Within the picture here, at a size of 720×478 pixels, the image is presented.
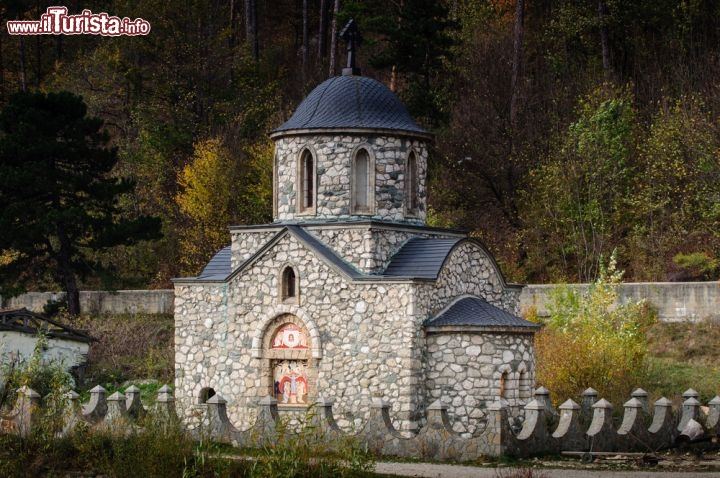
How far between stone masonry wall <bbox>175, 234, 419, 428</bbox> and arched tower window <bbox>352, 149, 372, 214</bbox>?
1590mm

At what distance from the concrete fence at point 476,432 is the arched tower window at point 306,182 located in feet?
15.1

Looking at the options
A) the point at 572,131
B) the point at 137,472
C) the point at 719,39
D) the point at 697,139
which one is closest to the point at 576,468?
the point at 137,472

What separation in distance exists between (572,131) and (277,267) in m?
20.0

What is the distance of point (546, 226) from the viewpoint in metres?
45.2

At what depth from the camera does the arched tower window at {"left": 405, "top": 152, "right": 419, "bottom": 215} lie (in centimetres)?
2875

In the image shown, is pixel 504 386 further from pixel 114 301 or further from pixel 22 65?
pixel 22 65

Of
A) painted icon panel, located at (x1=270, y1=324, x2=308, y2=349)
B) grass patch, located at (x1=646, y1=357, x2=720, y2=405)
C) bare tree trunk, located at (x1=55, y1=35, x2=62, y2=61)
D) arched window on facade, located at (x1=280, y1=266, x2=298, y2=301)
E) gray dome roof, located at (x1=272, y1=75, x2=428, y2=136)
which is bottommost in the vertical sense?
grass patch, located at (x1=646, y1=357, x2=720, y2=405)

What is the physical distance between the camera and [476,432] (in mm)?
25859

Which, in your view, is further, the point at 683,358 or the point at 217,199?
the point at 217,199

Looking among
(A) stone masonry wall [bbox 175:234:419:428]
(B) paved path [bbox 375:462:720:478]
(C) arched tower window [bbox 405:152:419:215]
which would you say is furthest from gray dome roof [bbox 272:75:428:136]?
(B) paved path [bbox 375:462:720:478]

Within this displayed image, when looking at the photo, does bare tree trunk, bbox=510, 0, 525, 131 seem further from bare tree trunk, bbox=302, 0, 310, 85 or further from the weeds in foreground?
the weeds in foreground

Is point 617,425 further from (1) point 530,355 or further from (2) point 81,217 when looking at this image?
(2) point 81,217

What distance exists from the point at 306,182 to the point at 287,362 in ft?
12.1

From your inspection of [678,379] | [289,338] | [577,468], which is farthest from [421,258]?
[678,379]
